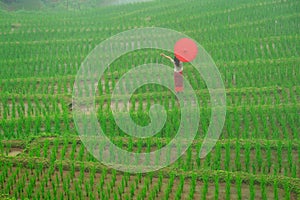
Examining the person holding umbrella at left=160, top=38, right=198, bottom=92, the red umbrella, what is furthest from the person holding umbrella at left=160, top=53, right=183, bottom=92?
the red umbrella

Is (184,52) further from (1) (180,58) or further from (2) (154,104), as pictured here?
(2) (154,104)

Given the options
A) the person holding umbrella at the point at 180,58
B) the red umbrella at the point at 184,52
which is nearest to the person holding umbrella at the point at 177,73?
the person holding umbrella at the point at 180,58

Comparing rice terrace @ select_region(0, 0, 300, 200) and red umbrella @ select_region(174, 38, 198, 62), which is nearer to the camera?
rice terrace @ select_region(0, 0, 300, 200)

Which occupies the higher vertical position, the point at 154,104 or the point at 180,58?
the point at 180,58

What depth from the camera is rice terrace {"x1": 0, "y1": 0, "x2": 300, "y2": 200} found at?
701cm

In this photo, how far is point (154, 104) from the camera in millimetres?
9328

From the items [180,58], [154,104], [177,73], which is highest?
[180,58]

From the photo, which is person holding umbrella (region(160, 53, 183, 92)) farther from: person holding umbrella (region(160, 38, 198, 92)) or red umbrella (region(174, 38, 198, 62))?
red umbrella (region(174, 38, 198, 62))

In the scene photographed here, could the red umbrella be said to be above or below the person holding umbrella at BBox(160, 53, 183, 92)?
above

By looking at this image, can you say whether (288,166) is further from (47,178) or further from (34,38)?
(34,38)

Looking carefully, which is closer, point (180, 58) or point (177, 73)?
point (180, 58)

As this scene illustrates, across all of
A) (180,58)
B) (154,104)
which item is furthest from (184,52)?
(154,104)

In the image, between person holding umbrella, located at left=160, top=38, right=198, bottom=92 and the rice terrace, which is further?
person holding umbrella, located at left=160, top=38, right=198, bottom=92

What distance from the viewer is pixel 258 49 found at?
11.6 metres
